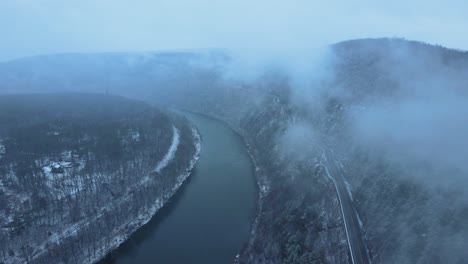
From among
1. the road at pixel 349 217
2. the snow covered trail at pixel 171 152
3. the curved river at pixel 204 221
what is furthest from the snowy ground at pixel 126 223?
the road at pixel 349 217

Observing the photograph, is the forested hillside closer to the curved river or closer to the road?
the road

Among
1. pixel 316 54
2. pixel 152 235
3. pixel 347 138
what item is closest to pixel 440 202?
pixel 347 138

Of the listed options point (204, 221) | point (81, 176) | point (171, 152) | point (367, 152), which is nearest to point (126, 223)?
point (204, 221)

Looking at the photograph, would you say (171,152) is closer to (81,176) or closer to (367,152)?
(81,176)

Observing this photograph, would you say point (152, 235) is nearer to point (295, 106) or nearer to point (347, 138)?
point (347, 138)

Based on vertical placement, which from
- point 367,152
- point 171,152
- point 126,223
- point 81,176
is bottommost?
point 126,223

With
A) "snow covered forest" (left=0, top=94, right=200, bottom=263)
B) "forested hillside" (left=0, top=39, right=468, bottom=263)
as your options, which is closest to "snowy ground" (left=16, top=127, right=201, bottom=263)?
"snow covered forest" (left=0, top=94, right=200, bottom=263)

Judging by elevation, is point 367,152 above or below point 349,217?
above
